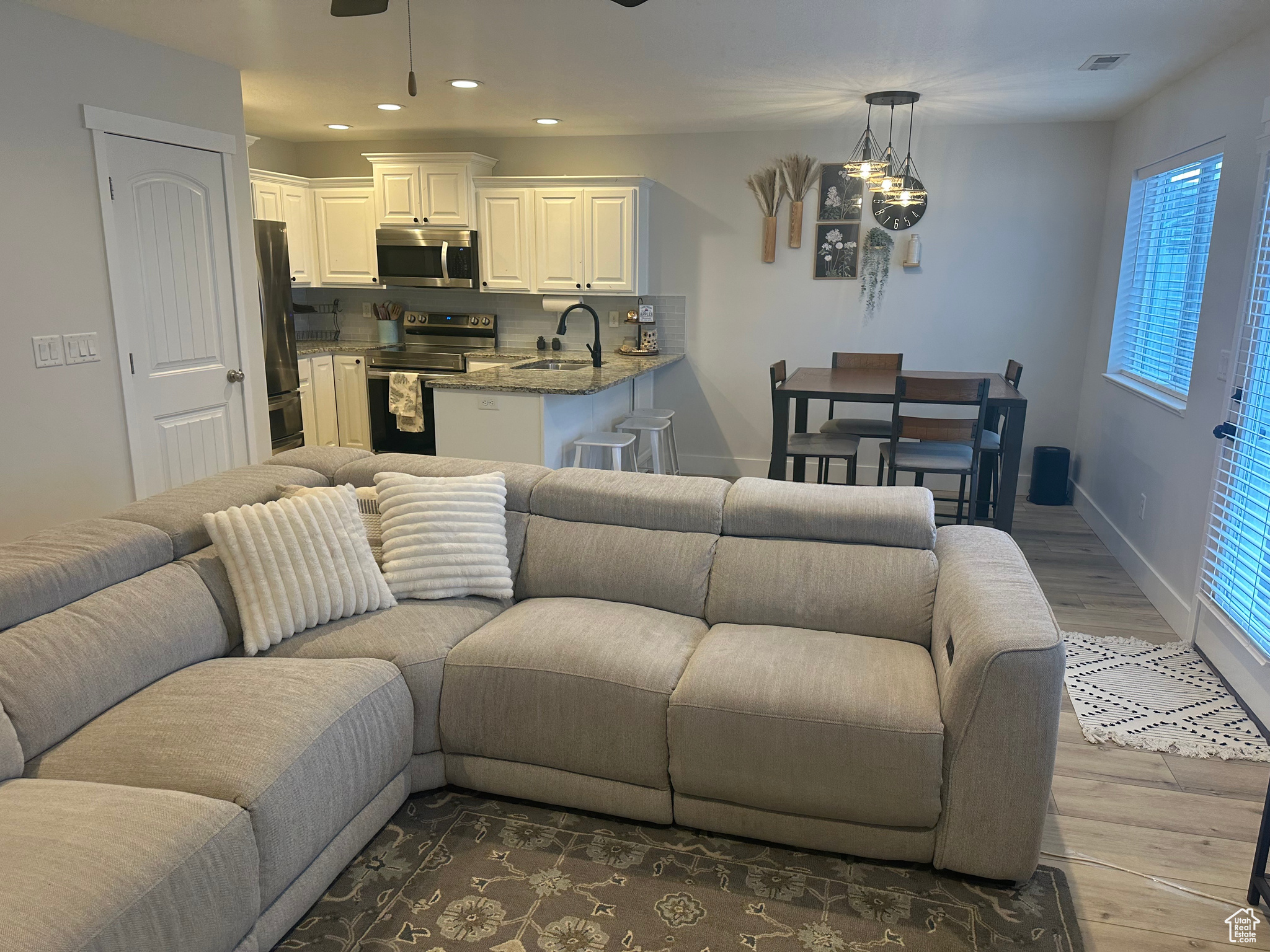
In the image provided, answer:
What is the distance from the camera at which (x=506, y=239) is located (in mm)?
6359

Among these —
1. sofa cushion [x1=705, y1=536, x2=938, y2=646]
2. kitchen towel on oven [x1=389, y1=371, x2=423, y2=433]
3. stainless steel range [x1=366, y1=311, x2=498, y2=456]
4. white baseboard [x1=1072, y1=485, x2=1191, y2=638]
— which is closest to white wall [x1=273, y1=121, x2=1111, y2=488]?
white baseboard [x1=1072, y1=485, x2=1191, y2=638]

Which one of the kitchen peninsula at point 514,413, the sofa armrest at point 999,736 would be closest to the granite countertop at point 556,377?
the kitchen peninsula at point 514,413

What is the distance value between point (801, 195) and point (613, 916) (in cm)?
518

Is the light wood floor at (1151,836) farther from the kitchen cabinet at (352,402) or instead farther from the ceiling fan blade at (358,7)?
the kitchen cabinet at (352,402)

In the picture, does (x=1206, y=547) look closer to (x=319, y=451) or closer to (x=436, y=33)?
(x=319, y=451)

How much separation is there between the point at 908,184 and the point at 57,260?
A: 16.0 ft

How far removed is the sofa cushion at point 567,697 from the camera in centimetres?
230

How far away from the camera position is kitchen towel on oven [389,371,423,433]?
20.2 ft

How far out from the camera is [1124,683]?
329cm

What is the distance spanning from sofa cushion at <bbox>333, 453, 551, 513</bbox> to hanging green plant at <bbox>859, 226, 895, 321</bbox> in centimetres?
375

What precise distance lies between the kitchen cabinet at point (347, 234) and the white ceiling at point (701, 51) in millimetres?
1031

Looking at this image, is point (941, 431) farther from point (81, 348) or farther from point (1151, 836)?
point (81, 348)

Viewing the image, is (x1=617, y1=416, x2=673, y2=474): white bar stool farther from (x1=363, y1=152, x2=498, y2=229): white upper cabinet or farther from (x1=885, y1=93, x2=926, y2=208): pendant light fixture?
(x1=363, y1=152, x2=498, y2=229): white upper cabinet

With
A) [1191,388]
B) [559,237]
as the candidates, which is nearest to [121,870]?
[1191,388]
